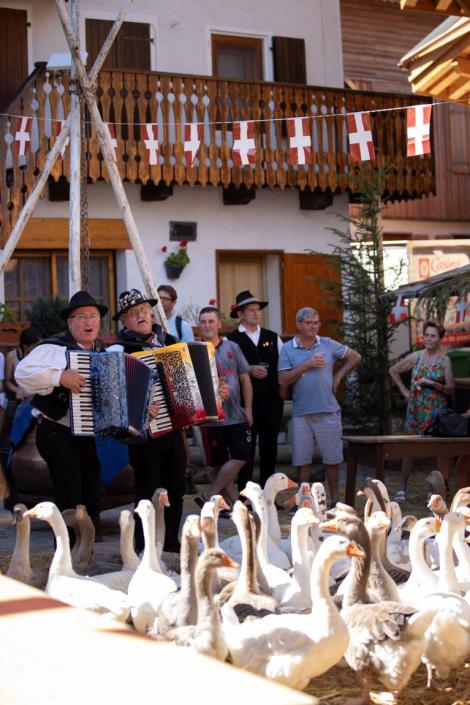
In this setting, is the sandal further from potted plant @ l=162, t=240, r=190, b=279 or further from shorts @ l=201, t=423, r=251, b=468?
potted plant @ l=162, t=240, r=190, b=279

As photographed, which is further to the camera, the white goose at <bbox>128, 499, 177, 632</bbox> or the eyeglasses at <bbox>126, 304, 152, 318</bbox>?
the eyeglasses at <bbox>126, 304, 152, 318</bbox>

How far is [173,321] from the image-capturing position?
12570 millimetres

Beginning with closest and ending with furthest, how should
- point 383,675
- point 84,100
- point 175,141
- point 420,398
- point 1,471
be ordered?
point 383,675 < point 1,471 < point 420,398 < point 84,100 < point 175,141

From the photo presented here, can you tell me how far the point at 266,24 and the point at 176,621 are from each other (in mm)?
16399

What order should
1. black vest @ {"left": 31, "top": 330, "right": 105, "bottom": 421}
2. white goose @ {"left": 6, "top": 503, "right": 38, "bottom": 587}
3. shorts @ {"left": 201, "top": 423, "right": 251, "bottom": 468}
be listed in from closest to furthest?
white goose @ {"left": 6, "top": 503, "right": 38, "bottom": 587} → black vest @ {"left": 31, "top": 330, "right": 105, "bottom": 421} → shorts @ {"left": 201, "top": 423, "right": 251, "bottom": 468}

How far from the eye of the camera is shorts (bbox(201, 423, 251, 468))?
34.8 feet

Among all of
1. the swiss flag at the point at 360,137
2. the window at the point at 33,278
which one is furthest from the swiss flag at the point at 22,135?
the swiss flag at the point at 360,137

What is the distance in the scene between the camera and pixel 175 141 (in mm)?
18344

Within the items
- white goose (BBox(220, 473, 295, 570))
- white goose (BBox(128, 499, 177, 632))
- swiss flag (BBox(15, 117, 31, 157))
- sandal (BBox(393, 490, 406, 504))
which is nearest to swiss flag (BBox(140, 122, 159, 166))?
swiss flag (BBox(15, 117, 31, 157))

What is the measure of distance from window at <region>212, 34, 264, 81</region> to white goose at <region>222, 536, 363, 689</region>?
15866 millimetres

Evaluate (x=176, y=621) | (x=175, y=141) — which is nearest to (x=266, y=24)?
(x=175, y=141)

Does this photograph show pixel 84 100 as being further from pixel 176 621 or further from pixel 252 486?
pixel 176 621

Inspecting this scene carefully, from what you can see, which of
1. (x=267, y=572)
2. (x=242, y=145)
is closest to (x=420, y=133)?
(x=242, y=145)

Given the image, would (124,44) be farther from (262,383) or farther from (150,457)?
(150,457)
